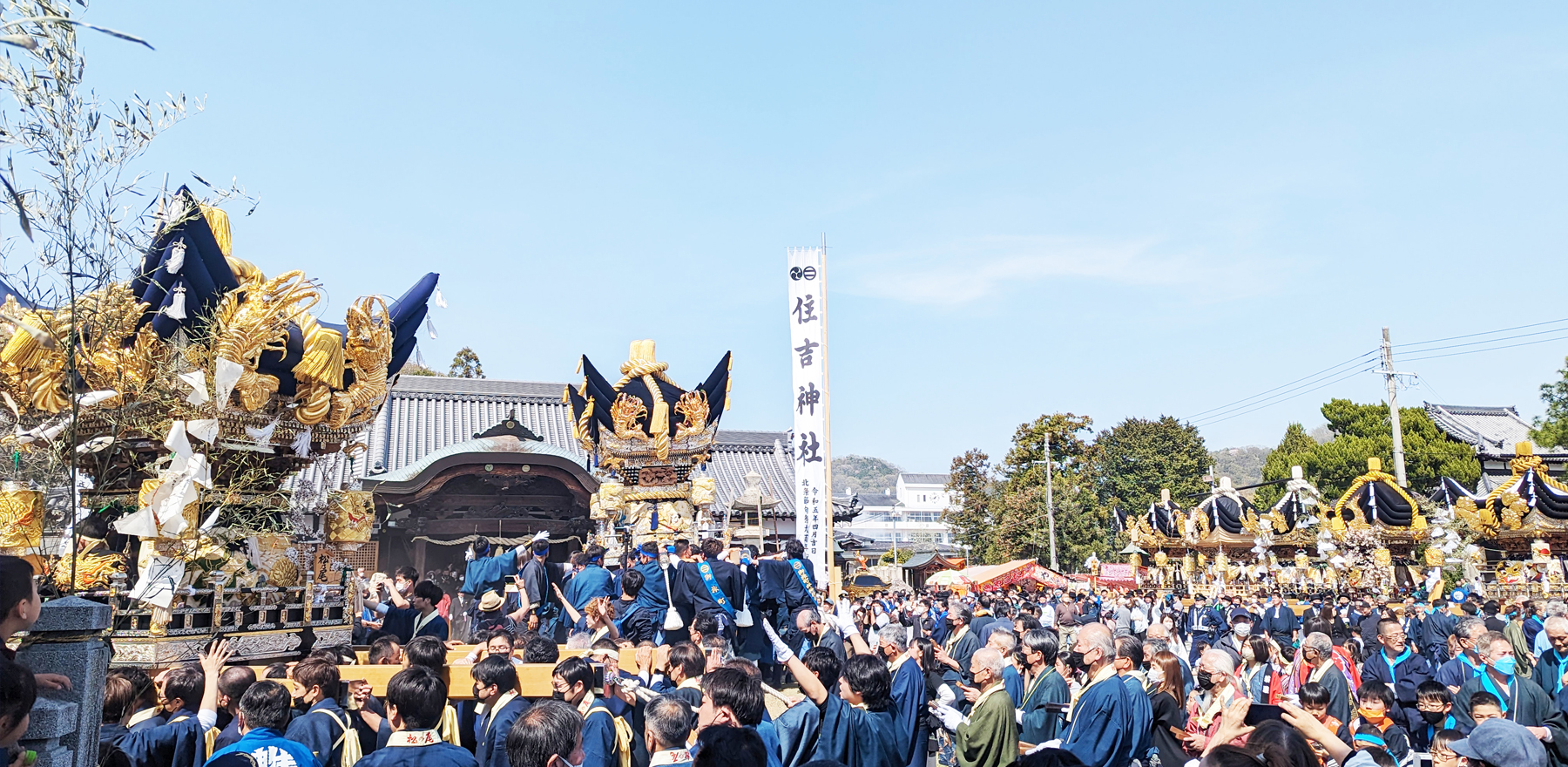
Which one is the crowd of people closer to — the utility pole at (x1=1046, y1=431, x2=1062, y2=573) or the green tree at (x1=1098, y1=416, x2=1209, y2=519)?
the utility pole at (x1=1046, y1=431, x2=1062, y2=573)

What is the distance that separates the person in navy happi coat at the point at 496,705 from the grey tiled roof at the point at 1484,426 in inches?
1665

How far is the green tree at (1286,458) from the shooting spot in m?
41.6

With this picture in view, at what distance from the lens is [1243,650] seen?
7121 mm

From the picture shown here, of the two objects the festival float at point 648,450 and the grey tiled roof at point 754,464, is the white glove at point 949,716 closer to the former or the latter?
the festival float at point 648,450

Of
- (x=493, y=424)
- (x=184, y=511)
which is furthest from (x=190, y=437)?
(x=493, y=424)

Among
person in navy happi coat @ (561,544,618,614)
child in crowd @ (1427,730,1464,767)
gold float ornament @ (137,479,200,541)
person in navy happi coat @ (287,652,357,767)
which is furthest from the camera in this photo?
person in navy happi coat @ (561,544,618,614)

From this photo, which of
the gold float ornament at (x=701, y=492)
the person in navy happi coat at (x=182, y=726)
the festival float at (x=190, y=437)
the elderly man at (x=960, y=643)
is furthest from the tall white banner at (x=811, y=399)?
the person in navy happi coat at (x=182, y=726)

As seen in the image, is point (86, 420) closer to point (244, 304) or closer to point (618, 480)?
point (244, 304)

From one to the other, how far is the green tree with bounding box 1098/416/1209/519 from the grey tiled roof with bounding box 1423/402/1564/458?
10336 millimetres

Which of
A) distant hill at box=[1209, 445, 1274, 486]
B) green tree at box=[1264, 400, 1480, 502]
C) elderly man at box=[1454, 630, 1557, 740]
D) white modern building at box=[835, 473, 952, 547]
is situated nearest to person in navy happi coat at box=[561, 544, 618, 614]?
elderly man at box=[1454, 630, 1557, 740]

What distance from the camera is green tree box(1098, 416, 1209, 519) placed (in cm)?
4728

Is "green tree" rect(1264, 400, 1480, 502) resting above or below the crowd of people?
above

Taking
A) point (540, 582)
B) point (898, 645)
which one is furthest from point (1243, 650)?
point (540, 582)

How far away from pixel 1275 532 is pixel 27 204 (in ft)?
99.5
